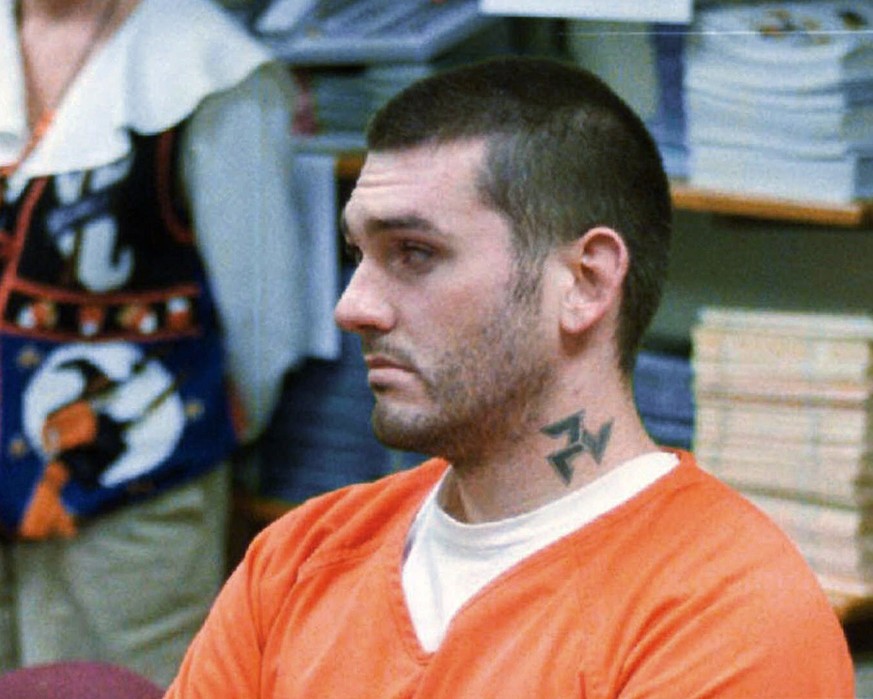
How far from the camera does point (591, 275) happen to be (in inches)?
51.1

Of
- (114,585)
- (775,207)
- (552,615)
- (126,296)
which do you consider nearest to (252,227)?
(126,296)

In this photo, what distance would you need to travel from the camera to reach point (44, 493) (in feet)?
7.11

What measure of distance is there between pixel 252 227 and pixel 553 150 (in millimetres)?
1030

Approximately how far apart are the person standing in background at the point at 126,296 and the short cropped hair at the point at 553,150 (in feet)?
2.81

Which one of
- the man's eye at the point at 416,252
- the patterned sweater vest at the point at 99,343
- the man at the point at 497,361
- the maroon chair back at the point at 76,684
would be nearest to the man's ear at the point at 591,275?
the man at the point at 497,361

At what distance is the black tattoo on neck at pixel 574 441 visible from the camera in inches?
51.0

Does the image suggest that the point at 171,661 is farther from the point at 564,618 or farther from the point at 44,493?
the point at 564,618

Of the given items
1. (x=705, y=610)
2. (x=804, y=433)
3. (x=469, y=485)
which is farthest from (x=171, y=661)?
(x=705, y=610)

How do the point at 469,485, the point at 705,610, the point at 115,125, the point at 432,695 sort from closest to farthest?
the point at 705,610 → the point at 432,695 → the point at 469,485 → the point at 115,125

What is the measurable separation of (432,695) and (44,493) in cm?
109

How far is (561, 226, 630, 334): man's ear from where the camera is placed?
129 centimetres

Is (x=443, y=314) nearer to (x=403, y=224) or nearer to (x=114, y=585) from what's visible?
(x=403, y=224)

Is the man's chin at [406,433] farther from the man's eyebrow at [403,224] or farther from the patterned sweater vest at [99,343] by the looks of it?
the patterned sweater vest at [99,343]

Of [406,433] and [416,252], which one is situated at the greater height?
[416,252]
